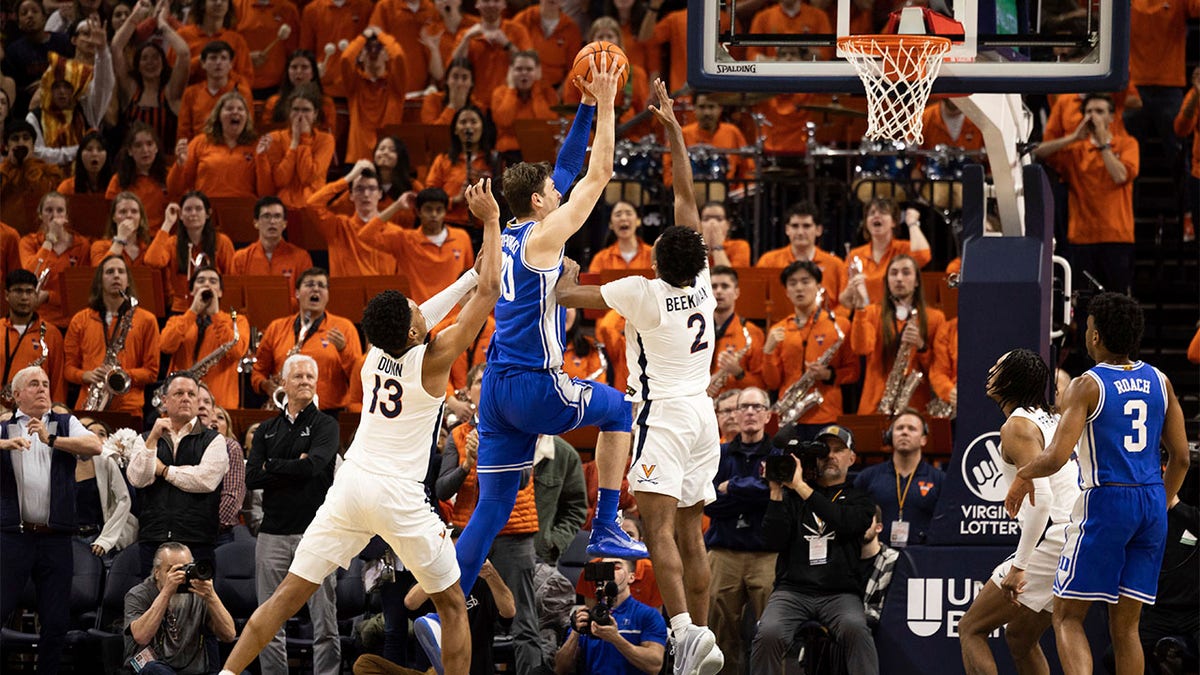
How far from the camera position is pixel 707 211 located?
14281 mm

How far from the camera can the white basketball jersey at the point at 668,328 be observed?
364 inches

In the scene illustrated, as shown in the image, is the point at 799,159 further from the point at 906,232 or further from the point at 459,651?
the point at 459,651

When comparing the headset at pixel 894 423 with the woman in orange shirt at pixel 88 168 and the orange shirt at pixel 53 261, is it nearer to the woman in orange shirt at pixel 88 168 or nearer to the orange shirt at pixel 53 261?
the orange shirt at pixel 53 261

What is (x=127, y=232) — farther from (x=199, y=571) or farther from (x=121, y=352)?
(x=199, y=571)

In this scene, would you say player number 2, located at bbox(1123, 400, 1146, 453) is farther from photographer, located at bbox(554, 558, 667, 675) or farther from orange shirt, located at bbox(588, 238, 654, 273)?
orange shirt, located at bbox(588, 238, 654, 273)

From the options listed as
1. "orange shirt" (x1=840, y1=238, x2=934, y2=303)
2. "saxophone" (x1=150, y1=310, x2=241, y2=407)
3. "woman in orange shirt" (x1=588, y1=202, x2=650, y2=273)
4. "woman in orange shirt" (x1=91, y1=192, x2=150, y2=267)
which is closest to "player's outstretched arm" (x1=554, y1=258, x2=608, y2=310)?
"woman in orange shirt" (x1=588, y1=202, x2=650, y2=273)

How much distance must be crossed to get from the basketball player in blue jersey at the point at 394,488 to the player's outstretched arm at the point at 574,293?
520 millimetres

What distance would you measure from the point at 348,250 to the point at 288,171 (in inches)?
56.9

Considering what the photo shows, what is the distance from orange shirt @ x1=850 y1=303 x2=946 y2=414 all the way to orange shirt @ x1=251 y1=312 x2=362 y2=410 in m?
3.80

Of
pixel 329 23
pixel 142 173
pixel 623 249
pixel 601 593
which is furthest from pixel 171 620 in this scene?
pixel 329 23

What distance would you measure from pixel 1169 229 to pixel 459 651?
1011cm

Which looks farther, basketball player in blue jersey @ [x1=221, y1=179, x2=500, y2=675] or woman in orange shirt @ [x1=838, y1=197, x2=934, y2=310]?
woman in orange shirt @ [x1=838, y1=197, x2=934, y2=310]

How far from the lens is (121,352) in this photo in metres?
14.1

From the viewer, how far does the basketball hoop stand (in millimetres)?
9562
